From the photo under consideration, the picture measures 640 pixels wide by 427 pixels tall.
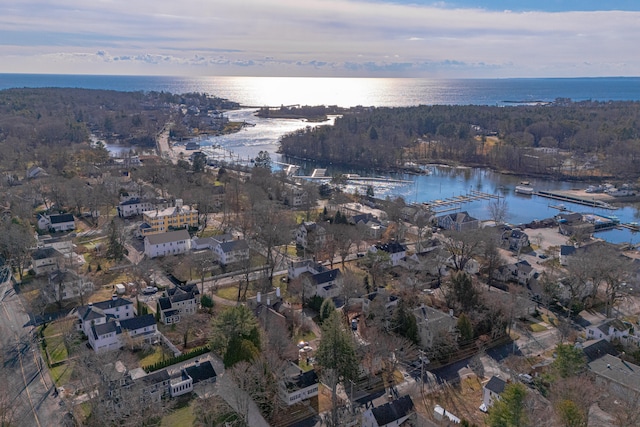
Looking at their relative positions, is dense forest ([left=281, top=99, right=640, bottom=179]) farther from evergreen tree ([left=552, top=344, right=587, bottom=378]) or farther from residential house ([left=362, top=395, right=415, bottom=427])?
residential house ([left=362, top=395, right=415, bottom=427])

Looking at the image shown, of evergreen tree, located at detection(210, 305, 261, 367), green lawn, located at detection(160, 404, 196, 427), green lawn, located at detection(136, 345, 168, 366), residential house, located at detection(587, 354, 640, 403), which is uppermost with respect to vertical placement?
evergreen tree, located at detection(210, 305, 261, 367)

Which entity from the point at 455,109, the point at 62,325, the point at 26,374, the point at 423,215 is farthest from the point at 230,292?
the point at 455,109

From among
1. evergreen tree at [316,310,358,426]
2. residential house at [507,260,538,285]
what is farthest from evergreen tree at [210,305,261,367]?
residential house at [507,260,538,285]

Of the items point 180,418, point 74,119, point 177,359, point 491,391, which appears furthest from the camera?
point 74,119

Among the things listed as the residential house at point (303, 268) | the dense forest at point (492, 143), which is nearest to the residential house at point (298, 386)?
the residential house at point (303, 268)

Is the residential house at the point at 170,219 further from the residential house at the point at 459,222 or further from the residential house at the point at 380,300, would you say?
the residential house at the point at 459,222

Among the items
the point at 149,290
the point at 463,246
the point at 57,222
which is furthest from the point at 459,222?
the point at 57,222

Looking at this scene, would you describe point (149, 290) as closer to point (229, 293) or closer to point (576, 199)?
point (229, 293)

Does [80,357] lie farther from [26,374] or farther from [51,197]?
[51,197]
